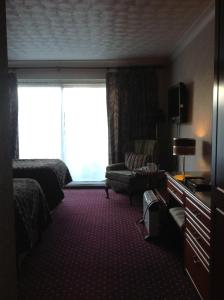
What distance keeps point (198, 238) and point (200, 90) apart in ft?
7.39

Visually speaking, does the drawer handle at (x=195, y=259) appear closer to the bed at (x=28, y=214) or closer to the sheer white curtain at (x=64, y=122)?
the bed at (x=28, y=214)

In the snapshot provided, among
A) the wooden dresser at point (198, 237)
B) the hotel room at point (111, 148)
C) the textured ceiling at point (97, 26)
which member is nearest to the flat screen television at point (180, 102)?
the hotel room at point (111, 148)

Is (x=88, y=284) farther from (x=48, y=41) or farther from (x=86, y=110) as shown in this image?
(x=86, y=110)

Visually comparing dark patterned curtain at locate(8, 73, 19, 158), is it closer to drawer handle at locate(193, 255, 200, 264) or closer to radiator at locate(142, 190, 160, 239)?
radiator at locate(142, 190, 160, 239)

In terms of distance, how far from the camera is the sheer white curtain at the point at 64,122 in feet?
19.8

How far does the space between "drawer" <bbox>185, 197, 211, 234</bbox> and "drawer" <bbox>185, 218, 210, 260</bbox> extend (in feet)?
0.23

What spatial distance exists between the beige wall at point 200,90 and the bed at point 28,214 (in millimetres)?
2059

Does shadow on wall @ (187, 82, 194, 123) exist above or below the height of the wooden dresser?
above

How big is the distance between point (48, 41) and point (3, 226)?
12.7ft

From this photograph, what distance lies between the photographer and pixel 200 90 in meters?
3.67

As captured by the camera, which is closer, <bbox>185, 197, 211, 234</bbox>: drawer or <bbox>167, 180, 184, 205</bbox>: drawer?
<bbox>185, 197, 211, 234</bbox>: drawer

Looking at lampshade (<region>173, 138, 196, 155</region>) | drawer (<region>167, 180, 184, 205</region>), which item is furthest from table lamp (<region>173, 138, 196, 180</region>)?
drawer (<region>167, 180, 184, 205</region>)

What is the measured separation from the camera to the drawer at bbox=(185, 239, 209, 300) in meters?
1.89

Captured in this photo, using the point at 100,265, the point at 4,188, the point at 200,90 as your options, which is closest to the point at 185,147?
the point at 200,90
